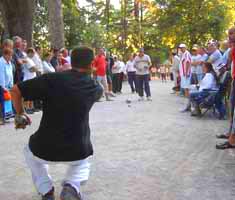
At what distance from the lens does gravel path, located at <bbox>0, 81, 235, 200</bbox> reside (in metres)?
5.73

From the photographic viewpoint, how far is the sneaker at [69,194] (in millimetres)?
4762

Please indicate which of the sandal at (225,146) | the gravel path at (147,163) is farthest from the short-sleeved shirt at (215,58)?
the sandal at (225,146)

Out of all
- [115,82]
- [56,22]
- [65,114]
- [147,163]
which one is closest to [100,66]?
[56,22]

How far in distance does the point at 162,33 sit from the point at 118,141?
40.5 meters

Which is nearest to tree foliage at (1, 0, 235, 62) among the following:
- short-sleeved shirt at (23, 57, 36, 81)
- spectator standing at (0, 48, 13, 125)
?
short-sleeved shirt at (23, 57, 36, 81)

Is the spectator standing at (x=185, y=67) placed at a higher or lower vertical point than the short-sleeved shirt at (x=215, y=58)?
lower

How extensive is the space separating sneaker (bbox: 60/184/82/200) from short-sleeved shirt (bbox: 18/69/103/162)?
0.26m

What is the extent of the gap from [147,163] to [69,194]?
2530 millimetres

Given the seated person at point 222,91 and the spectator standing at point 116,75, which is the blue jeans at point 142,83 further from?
the spectator standing at point 116,75

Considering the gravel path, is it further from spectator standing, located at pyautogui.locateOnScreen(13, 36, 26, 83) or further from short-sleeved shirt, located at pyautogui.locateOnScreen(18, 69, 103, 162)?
spectator standing, located at pyautogui.locateOnScreen(13, 36, 26, 83)

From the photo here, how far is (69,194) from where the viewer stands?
478 cm

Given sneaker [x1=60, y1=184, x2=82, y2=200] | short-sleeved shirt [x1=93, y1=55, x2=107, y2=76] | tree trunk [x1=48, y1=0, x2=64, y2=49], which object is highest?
tree trunk [x1=48, y1=0, x2=64, y2=49]

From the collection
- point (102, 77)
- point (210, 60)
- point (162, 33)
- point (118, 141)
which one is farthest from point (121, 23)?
point (118, 141)

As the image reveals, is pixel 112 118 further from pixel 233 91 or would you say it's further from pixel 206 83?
pixel 233 91
